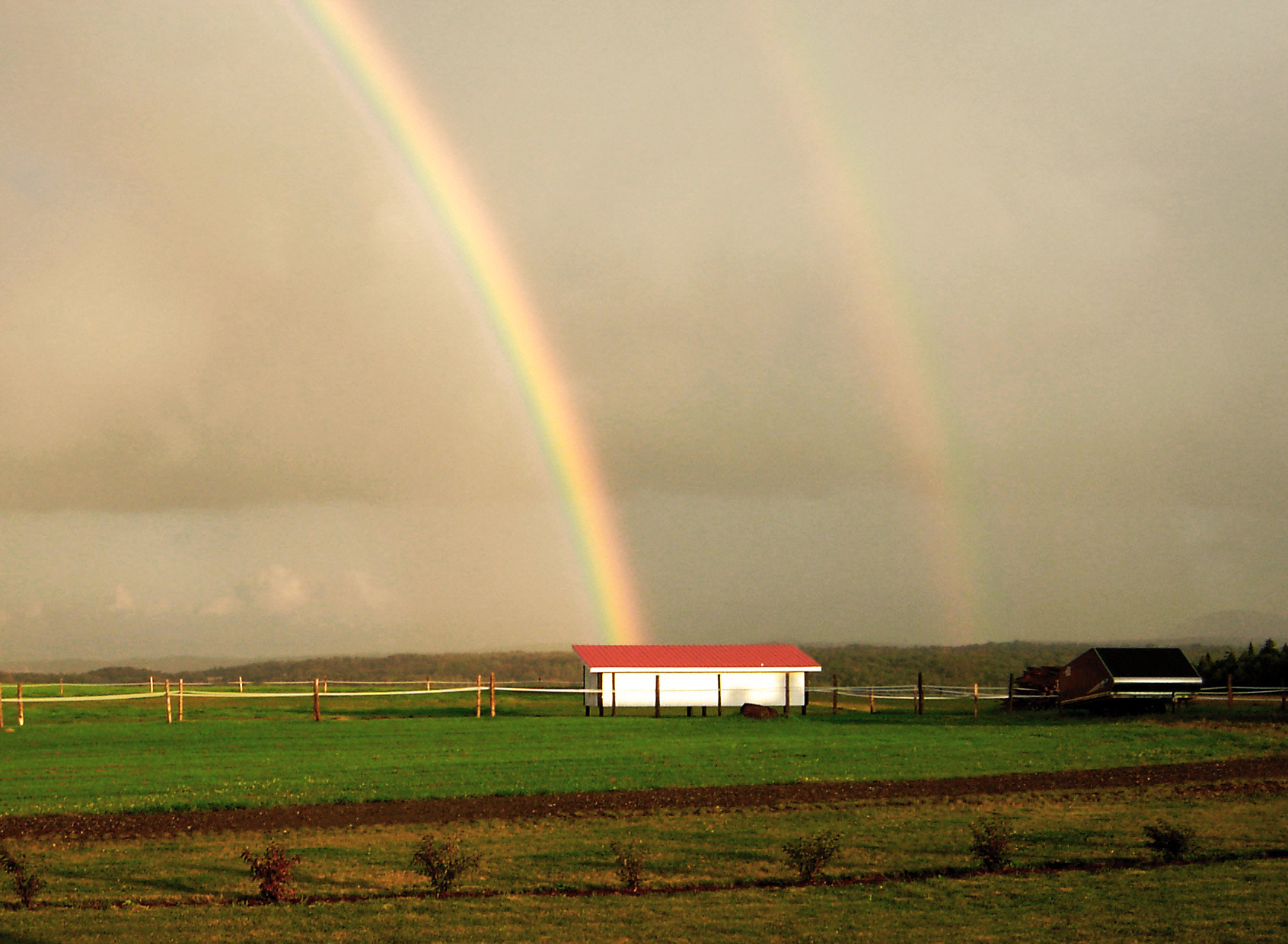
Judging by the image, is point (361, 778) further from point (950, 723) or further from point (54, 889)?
point (950, 723)

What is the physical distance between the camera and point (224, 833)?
21891 mm

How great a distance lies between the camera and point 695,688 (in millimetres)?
62750

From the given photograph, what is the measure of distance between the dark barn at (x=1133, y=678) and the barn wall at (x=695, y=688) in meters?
15.2

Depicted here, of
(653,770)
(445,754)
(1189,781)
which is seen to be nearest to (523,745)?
(445,754)

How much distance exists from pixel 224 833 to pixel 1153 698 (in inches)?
1814

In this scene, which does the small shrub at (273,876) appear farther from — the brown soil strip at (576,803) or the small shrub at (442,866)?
the brown soil strip at (576,803)

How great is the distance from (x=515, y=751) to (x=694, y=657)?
28519 millimetres

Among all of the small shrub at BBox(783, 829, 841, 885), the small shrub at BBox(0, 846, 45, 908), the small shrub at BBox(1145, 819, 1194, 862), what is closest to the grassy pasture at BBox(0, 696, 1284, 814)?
the small shrub at BBox(0, 846, 45, 908)

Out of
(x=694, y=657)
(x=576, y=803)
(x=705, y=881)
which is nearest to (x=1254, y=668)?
(x=694, y=657)

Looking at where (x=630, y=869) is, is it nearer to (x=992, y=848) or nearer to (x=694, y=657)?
(x=992, y=848)

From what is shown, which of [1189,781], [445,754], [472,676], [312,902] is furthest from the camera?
[472,676]

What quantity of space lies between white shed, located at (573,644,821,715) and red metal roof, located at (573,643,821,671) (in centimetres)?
4

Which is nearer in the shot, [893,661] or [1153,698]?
[1153,698]

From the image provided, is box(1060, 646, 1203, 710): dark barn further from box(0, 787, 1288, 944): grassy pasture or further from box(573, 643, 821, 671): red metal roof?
box(0, 787, 1288, 944): grassy pasture
